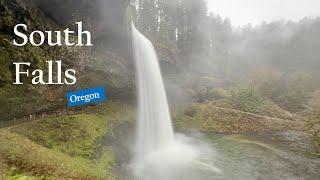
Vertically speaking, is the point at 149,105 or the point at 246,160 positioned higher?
the point at 149,105

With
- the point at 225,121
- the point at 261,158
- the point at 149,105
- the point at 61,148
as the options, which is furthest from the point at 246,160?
the point at 225,121

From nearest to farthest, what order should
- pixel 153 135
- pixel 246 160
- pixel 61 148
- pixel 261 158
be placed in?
pixel 61 148 → pixel 246 160 → pixel 261 158 → pixel 153 135

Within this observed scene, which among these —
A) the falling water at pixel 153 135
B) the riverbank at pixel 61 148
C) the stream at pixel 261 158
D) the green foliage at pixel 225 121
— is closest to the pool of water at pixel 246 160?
the stream at pixel 261 158

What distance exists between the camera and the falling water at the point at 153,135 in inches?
919

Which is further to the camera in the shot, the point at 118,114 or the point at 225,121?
the point at 225,121

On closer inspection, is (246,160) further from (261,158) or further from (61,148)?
(61,148)

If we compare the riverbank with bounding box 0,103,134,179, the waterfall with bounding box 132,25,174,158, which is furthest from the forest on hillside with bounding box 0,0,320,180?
the waterfall with bounding box 132,25,174,158

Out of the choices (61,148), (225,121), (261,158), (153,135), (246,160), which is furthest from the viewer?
(225,121)

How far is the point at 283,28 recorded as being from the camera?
328 feet

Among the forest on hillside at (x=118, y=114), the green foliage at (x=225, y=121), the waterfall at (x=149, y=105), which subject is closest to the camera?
the forest on hillside at (x=118, y=114)

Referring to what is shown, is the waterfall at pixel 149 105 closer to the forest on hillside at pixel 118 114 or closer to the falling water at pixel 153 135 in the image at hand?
the falling water at pixel 153 135

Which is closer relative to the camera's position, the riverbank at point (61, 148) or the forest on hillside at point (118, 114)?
the riverbank at point (61, 148)

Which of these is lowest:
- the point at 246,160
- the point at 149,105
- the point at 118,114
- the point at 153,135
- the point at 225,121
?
the point at 246,160

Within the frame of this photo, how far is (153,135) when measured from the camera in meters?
32.1
